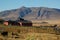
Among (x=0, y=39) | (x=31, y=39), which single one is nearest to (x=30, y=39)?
(x=31, y=39)

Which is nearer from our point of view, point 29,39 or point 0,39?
point 29,39

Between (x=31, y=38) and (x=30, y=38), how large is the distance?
0.10 m

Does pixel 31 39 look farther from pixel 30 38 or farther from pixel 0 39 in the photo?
pixel 0 39

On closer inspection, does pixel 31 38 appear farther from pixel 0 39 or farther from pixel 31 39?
pixel 0 39

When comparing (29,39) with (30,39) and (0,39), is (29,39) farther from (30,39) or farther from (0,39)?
(0,39)

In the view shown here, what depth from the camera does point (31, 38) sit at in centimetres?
1741

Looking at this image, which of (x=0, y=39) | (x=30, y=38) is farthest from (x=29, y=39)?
(x=0, y=39)

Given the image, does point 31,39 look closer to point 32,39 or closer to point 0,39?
point 32,39

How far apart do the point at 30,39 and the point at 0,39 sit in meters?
4.09

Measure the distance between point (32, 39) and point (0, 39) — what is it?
406 cm

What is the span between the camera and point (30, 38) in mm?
17344

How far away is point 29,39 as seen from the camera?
1730 centimetres

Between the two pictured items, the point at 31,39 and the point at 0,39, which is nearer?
the point at 31,39

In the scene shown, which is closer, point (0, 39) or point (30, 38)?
point (30, 38)
